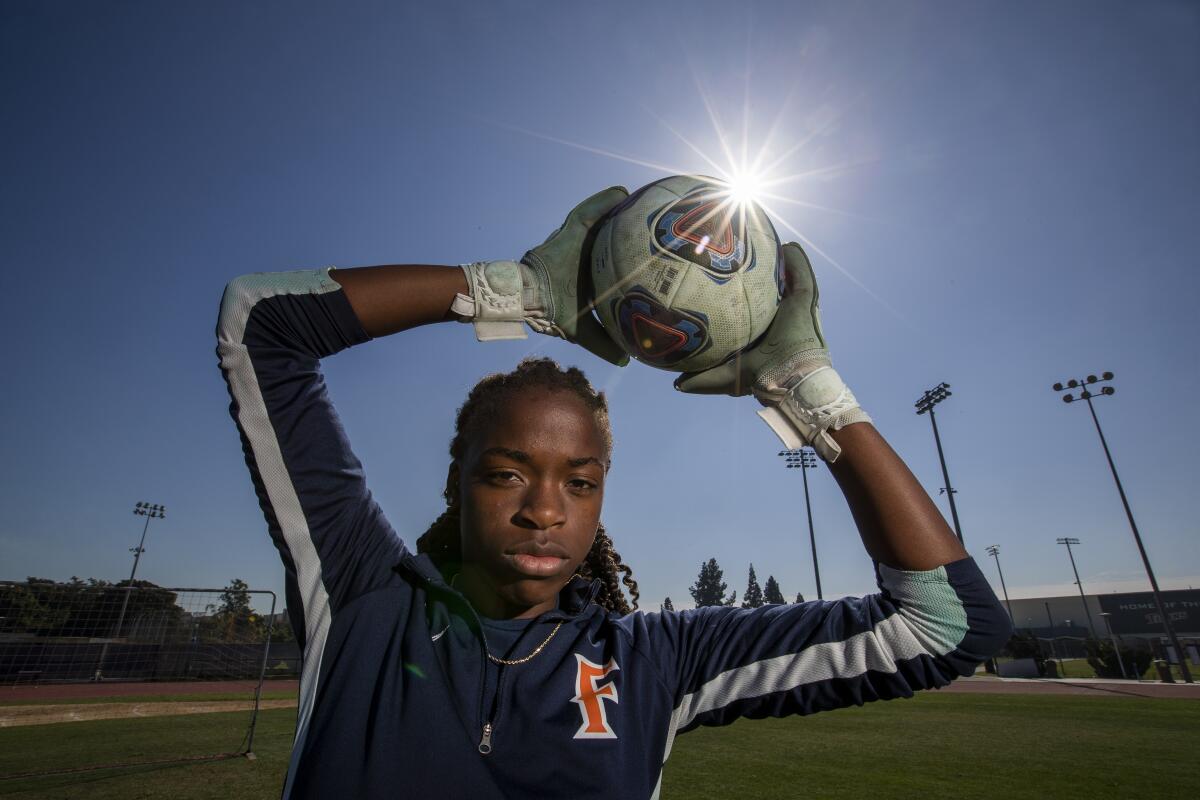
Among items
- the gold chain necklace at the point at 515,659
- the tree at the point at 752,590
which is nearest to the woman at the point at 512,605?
the gold chain necklace at the point at 515,659

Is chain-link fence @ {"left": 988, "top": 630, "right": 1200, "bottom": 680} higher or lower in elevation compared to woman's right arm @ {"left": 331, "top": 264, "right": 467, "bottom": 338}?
lower

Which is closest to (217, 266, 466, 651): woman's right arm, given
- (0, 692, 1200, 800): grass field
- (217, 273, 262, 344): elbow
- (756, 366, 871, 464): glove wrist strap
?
(217, 273, 262, 344): elbow

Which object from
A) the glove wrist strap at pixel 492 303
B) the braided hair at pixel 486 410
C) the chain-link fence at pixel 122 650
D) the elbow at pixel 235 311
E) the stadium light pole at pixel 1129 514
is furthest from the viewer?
the stadium light pole at pixel 1129 514

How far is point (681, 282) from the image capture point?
1953mm

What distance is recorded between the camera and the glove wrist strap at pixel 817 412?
1772mm

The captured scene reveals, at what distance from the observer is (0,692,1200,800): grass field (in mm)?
6746

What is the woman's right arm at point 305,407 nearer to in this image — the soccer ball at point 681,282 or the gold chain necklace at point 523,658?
the gold chain necklace at point 523,658

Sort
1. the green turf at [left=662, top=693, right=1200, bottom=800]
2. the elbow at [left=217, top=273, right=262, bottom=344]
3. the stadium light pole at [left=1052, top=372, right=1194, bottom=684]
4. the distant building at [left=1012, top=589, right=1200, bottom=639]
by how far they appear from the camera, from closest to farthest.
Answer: the elbow at [left=217, top=273, right=262, bottom=344] → the green turf at [left=662, top=693, right=1200, bottom=800] → the stadium light pole at [left=1052, top=372, right=1194, bottom=684] → the distant building at [left=1012, top=589, right=1200, bottom=639]

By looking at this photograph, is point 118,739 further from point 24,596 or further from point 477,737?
point 477,737

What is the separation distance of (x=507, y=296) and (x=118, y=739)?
45.3 feet

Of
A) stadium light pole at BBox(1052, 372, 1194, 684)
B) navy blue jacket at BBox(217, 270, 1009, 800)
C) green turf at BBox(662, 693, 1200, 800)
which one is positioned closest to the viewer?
navy blue jacket at BBox(217, 270, 1009, 800)

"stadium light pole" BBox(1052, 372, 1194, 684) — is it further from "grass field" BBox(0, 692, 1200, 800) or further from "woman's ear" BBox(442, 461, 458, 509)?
"woman's ear" BBox(442, 461, 458, 509)

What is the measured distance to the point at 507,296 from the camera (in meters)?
1.76

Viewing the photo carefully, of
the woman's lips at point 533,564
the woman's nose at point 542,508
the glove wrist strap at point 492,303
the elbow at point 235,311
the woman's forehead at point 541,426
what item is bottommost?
the woman's lips at point 533,564
